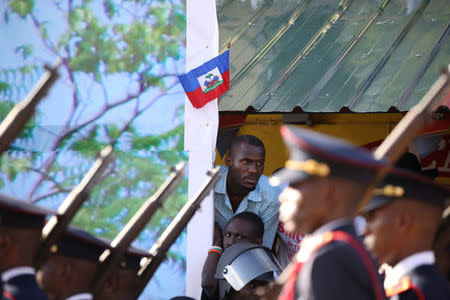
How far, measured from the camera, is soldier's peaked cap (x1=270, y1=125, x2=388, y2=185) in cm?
192

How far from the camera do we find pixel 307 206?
2.00 metres

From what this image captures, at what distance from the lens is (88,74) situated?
4379 millimetres

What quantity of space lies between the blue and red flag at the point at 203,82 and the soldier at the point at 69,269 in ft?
6.10

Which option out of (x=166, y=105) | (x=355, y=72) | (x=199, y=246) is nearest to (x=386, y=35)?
(x=355, y=72)

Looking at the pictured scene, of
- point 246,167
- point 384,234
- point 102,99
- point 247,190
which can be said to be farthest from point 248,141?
point 384,234

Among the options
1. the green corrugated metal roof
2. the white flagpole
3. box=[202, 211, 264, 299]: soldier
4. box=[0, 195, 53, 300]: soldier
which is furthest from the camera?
the green corrugated metal roof

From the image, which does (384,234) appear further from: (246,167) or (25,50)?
(25,50)

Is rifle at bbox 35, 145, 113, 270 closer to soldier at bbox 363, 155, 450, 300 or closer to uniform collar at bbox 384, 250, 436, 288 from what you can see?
soldier at bbox 363, 155, 450, 300

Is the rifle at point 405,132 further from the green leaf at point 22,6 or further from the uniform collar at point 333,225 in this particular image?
the green leaf at point 22,6

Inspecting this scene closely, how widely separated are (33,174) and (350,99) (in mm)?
2152

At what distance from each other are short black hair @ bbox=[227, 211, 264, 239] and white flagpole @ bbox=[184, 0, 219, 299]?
25cm

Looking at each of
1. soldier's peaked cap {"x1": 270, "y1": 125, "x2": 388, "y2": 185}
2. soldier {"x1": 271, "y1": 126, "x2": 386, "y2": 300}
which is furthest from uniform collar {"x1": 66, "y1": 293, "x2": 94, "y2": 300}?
soldier's peaked cap {"x1": 270, "y1": 125, "x2": 388, "y2": 185}

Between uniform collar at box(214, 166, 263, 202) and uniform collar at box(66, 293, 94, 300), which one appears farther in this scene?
uniform collar at box(214, 166, 263, 202)

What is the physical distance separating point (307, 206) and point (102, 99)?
2.64 m
